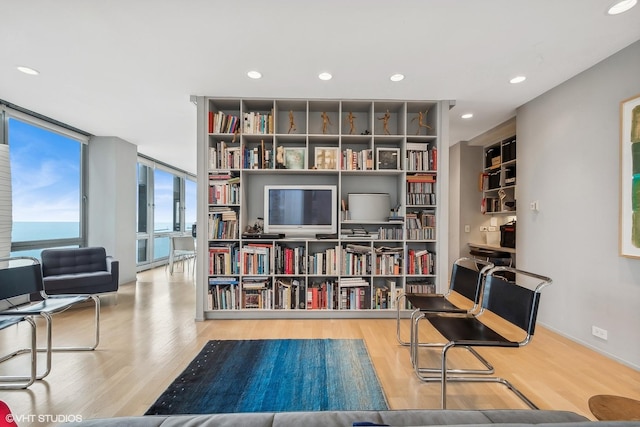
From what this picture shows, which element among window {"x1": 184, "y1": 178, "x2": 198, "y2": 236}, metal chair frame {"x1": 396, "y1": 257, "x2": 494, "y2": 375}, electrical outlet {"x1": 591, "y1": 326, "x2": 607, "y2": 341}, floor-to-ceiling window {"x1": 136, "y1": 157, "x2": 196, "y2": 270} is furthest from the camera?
window {"x1": 184, "y1": 178, "x2": 198, "y2": 236}

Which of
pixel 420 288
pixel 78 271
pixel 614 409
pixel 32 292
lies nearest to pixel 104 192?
pixel 78 271

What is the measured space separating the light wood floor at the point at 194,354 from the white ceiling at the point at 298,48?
256 cm

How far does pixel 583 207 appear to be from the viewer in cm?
272

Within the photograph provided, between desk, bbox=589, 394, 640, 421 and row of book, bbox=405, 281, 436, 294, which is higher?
desk, bbox=589, 394, 640, 421

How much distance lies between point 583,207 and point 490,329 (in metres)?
1.70

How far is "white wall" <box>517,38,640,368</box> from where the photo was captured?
2.38 metres

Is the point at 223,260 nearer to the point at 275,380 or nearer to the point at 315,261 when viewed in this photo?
the point at 315,261

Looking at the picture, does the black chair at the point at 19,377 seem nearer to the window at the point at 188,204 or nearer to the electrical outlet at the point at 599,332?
the electrical outlet at the point at 599,332

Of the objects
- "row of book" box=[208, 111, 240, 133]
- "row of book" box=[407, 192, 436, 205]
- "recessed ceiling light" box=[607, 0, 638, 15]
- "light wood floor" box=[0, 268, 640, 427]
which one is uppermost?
"recessed ceiling light" box=[607, 0, 638, 15]

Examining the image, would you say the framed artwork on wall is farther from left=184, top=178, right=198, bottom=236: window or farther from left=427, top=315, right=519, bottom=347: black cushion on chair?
left=184, top=178, right=198, bottom=236: window

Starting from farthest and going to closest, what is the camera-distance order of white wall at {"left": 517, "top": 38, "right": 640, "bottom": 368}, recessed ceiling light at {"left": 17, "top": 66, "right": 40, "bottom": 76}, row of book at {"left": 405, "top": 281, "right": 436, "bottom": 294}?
row of book at {"left": 405, "top": 281, "right": 436, "bottom": 294}, recessed ceiling light at {"left": 17, "top": 66, "right": 40, "bottom": 76}, white wall at {"left": 517, "top": 38, "right": 640, "bottom": 368}

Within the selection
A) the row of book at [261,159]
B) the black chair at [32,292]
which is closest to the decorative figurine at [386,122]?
the row of book at [261,159]

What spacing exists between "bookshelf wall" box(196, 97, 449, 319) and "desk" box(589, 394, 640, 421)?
2143 mm

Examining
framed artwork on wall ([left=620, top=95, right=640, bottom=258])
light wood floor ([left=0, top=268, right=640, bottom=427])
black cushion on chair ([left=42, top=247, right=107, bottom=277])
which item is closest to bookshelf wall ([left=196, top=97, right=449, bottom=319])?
light wood floor ([left=0, top=268, right=640, bottom=427])
